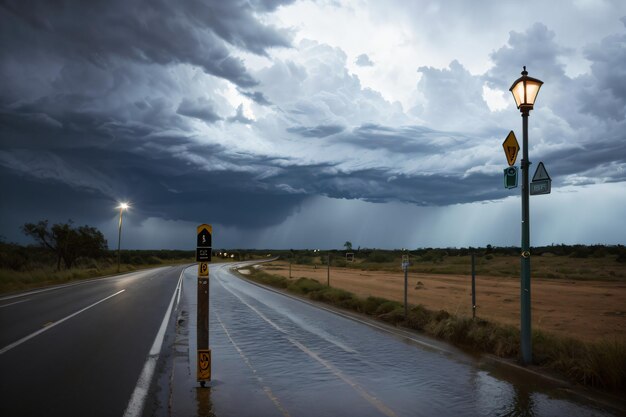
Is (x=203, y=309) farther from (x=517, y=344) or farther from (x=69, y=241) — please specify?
(x=69, y=241)

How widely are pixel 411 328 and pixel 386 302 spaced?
3.76 meters

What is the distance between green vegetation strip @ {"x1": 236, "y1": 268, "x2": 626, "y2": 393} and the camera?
788 cm

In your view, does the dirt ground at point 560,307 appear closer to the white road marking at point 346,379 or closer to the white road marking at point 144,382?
the white road marking at point 346,379

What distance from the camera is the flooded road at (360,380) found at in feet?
21.5

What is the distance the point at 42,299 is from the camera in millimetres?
22109

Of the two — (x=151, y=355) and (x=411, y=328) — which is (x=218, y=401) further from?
(x=411, y=328)

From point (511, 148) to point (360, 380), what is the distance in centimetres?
542

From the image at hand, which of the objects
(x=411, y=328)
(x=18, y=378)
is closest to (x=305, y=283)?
(x=411, y=328)

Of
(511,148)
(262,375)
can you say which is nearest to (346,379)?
(262,375)

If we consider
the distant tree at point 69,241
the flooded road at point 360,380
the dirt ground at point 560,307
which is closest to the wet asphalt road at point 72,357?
the flooded road at point 360,380

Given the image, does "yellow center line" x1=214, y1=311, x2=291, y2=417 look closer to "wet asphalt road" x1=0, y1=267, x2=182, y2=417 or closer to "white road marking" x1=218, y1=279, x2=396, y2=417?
"white road marking" x1=218, y1=279, x2=396, y2=417

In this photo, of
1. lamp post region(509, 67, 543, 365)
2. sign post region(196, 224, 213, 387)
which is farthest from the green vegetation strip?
sign post region(196, 224, 213, 387)

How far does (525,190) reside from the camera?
9.39 meters

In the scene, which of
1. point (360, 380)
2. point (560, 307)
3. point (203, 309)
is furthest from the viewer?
point (560, 307)
